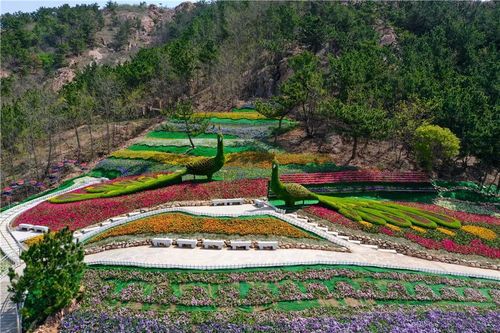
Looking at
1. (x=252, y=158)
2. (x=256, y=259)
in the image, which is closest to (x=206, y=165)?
(x=252, y=158)

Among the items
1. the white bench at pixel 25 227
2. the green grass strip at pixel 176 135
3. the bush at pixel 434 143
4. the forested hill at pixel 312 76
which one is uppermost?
the forested hill at pixel 312 76

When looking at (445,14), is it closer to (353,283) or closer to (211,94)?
(211,94)

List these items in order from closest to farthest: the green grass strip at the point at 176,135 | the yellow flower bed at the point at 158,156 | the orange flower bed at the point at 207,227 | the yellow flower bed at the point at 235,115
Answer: the orange flower bed at the point at 207,227 < the yellow flower bed at the point at 158,156 < the green grass strip at the point at 176,135 < the yellow flower bed at the point at 235,115

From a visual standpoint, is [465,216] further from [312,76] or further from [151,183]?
[151,183]

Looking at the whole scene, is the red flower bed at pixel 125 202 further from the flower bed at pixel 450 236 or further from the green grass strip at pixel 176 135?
the green grass strip at pixel 176 135

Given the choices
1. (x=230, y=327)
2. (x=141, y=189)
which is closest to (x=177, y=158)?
(x=141, y=189)

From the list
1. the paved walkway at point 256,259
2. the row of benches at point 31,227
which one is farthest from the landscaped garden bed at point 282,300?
the row of benches at point 31,227

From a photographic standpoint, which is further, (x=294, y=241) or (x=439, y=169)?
(x=439, y=169)
